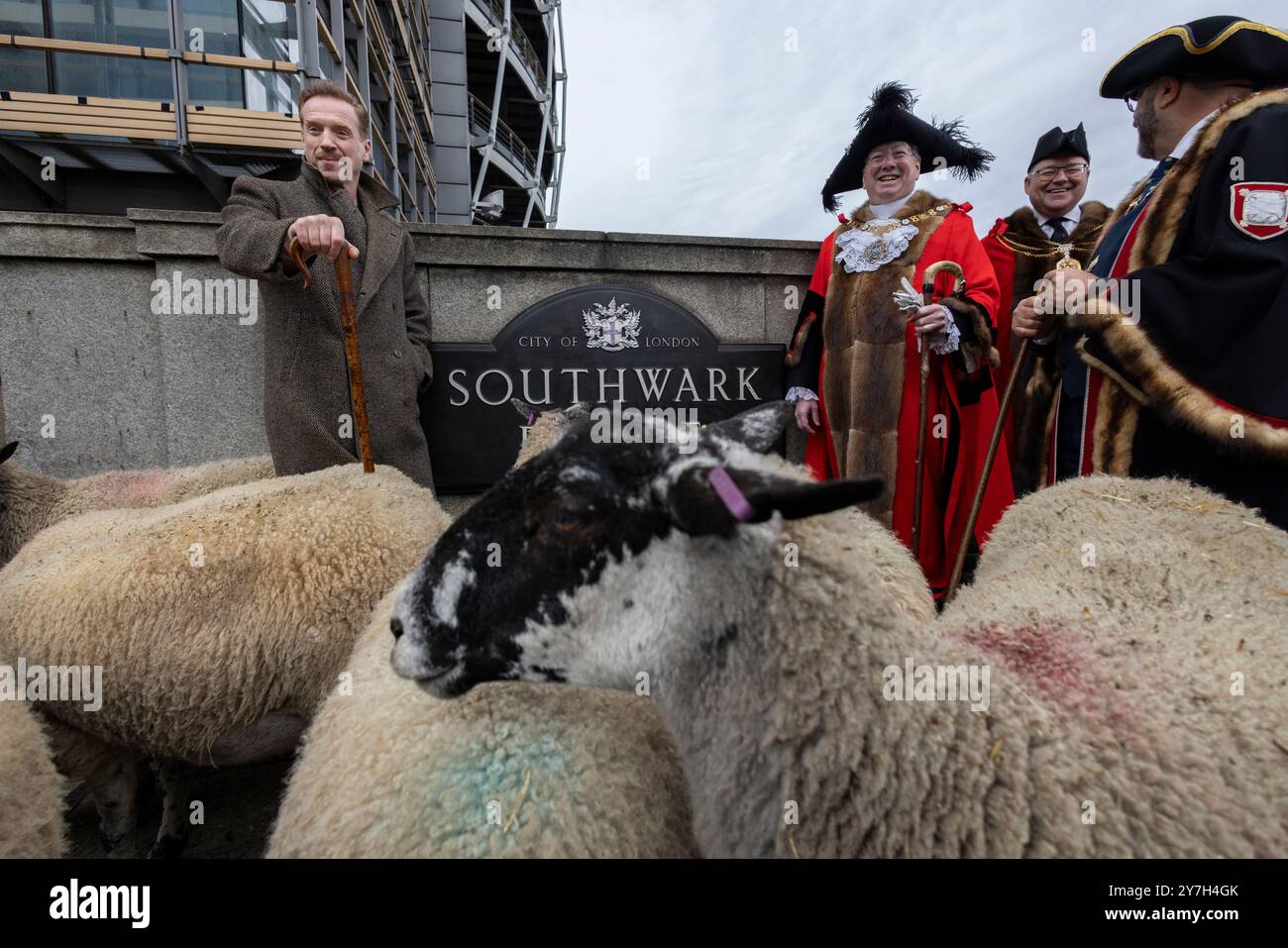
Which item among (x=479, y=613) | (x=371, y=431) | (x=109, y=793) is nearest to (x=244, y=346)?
(x=371, y=431)

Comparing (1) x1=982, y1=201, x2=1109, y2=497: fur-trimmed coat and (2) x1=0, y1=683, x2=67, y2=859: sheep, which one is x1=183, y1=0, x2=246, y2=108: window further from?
(1) x1=982, y1=201, x2=1109, y2=497: fur-trimmed coat

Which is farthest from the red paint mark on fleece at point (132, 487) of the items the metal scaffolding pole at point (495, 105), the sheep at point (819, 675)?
the metal scaffolding pole at point (495, 105)

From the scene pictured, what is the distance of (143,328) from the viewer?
11.8 ft

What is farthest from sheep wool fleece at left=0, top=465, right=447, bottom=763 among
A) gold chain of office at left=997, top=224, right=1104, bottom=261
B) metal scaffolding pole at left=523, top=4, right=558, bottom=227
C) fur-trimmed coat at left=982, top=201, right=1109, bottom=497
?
metal scaffolding pole at left=523, top=4, right=558, bottom=227

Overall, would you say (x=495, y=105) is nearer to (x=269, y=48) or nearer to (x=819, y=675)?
(x=269, y=48)

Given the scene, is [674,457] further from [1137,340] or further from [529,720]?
[1137,340]

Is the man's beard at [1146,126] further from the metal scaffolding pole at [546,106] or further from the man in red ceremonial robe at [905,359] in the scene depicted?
the metal scaffolding pole at [546,106]

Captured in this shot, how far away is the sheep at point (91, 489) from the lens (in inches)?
119

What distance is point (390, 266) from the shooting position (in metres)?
3.10

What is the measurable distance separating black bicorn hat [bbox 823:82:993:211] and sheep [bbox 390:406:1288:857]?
326 cm

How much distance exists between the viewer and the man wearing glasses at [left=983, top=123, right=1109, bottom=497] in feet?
12.7

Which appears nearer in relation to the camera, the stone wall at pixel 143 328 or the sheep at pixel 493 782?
the sheep at pixel 493 782

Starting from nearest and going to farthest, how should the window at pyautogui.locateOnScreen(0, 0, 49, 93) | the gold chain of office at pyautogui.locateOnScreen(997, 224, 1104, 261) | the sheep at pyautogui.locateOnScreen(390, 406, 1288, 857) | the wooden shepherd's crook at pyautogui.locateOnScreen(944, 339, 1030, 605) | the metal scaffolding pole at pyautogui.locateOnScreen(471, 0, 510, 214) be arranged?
the sheep at pyautogui.locateOnScreen(390, 406, 1288, 857) → the wooden shepherd's crook at pyautogui.locateOnScreen(944, 339, 1030, 605) → the gold chain of office at pyautogui.locateOnScreen(997, 224, 1104, 261) → the window at pyautogui.locateOnScreen(0, 0, 49, 93) → the metal scaffolding pole at pyautogui.locateOnScreen(471, 0, 510, 214)

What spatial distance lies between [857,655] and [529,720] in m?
0.83
